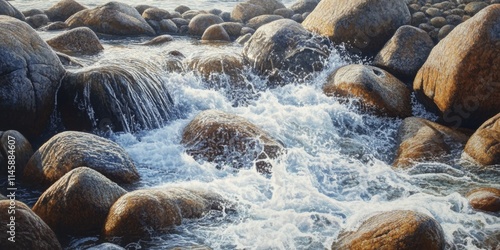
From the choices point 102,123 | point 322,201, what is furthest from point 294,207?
point 102,123

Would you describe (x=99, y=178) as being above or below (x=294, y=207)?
above

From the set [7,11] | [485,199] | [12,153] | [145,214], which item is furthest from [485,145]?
[7,11]

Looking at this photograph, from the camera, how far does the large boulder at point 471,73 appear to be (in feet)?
29.8

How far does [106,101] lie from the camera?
28.8ft

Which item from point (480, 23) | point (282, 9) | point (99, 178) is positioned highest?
point (480, 23)

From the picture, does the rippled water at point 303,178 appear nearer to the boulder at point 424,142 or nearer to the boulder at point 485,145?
the boulder at point 424,142

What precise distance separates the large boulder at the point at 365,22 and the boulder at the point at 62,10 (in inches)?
305

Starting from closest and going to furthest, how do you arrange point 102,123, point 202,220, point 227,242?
1. point 227,242
2. point 202,220
3. point 102,123

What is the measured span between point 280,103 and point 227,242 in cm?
485

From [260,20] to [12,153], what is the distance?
10.0m

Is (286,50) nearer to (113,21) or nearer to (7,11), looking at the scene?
(113,21)

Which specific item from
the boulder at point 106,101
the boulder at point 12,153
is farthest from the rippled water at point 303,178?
the boulder at point 12,153

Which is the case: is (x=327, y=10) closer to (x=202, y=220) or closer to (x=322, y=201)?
(x=322, y=201)

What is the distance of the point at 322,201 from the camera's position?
686cm
